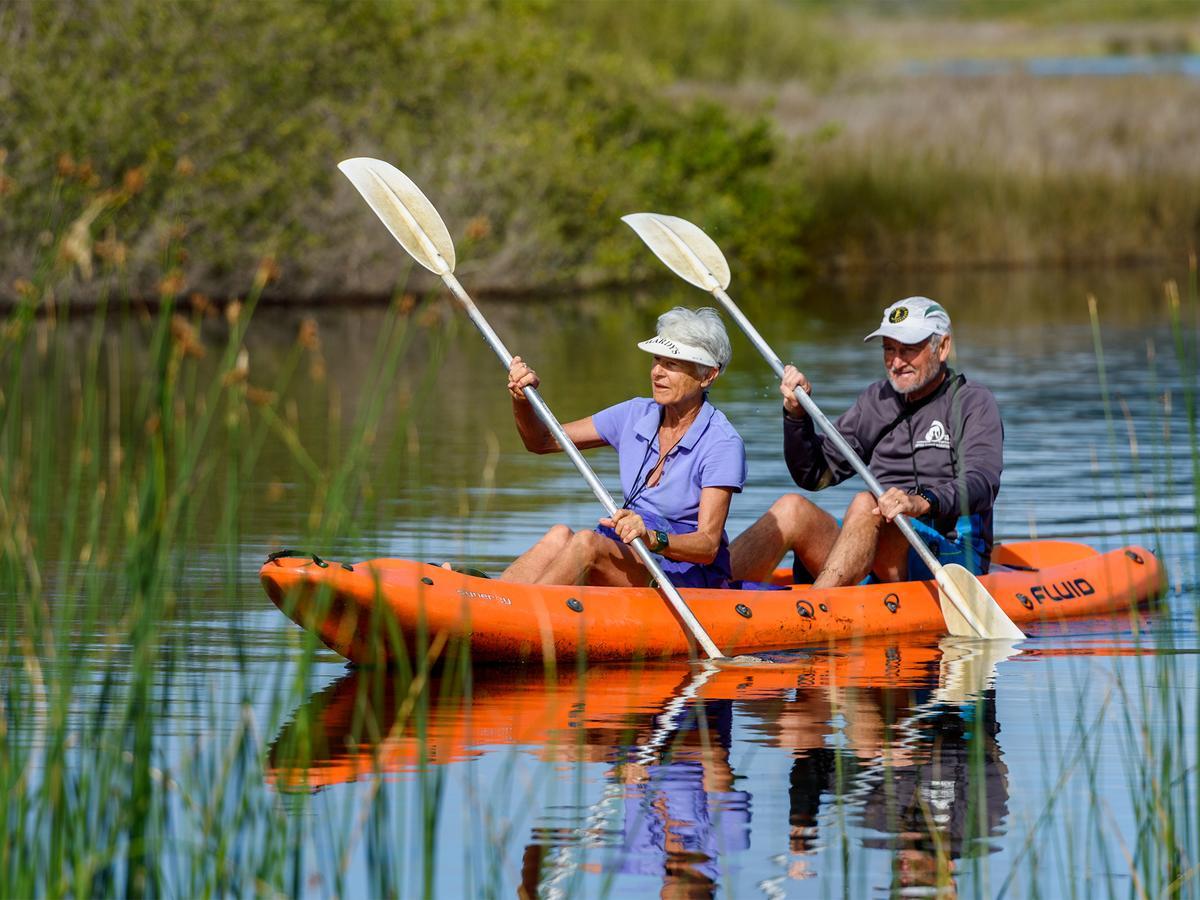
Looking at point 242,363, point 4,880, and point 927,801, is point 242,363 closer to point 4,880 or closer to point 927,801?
Answer: point 4,880

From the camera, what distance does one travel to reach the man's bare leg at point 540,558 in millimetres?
6895

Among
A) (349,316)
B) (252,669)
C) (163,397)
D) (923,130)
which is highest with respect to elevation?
(923,130)

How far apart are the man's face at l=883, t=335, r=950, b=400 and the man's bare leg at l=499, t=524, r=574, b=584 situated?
1.22 metres

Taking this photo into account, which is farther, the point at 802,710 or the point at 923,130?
the point at 923,130

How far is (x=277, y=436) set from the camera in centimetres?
1277

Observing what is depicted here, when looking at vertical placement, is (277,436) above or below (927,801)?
above

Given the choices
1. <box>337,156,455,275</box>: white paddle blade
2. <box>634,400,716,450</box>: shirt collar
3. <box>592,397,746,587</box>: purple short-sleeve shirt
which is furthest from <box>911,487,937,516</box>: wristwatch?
<box>337,156,455,275</box>: white paddle blade

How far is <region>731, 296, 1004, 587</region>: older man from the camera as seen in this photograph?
7199 mm

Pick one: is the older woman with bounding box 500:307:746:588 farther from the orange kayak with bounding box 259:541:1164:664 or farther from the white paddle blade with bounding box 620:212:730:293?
the white paddle blade with bounding box 620:212:730:293

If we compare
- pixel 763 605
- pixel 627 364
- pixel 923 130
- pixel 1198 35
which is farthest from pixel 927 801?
pixel 1198 35

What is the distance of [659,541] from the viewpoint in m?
6.67

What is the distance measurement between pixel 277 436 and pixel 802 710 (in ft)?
22.9

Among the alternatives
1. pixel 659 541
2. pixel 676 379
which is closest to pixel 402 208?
pixel 676 379

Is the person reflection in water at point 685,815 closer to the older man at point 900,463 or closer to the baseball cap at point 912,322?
the older man at point 900,463
